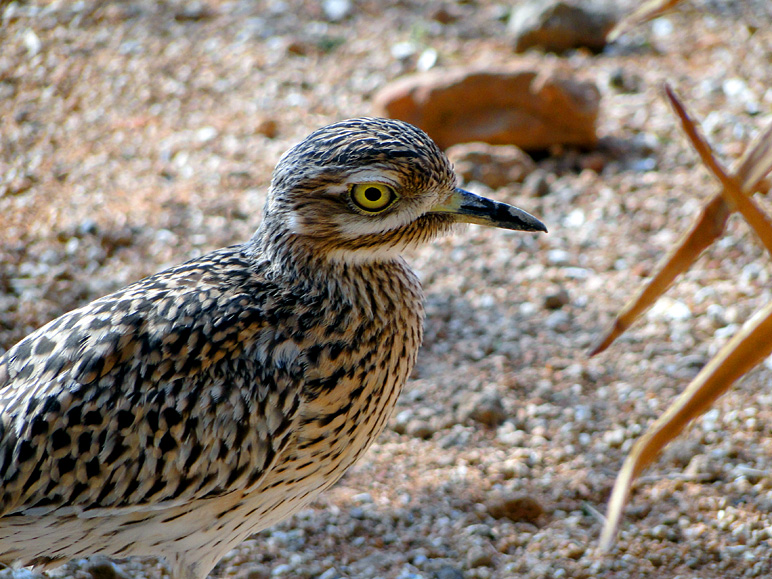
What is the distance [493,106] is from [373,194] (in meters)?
3.37

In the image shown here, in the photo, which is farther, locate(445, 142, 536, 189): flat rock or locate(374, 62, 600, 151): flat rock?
locate(374, 62, 600, 151): flat rock

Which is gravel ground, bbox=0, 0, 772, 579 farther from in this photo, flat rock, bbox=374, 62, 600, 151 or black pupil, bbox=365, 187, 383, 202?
black pupil, bbox=365, 187, 383, 202

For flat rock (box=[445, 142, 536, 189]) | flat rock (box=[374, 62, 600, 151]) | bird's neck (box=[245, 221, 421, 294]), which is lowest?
bird's neck (box=[245, 221, 421, 294])

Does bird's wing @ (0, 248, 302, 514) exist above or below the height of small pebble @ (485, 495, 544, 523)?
below

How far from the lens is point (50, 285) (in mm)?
4711


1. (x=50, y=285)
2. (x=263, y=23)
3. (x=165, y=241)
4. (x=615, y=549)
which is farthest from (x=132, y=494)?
(x=263, y=23)

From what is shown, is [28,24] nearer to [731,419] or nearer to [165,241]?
[165,241]

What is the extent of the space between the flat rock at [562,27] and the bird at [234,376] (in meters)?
4.39

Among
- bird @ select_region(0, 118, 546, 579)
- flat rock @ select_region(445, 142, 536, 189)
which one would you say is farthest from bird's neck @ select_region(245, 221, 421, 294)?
flat rock @ select_region(445, 142, 536, 189)

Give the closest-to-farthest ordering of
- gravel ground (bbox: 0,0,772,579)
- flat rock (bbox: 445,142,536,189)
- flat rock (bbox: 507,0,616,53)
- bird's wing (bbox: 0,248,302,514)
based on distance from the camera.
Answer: bird's wing (bbox: 0,248,302,514) < gravel ground (bbox: 0,0,772,579) < flat rock (bbox: 445,142,536,189) < flat rock (bbox: 507,0,616,53)

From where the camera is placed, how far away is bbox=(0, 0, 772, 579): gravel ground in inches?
142

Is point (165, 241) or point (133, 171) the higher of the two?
point (133, 171)

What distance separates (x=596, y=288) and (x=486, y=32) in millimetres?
3348

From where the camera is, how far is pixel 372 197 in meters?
2.94
